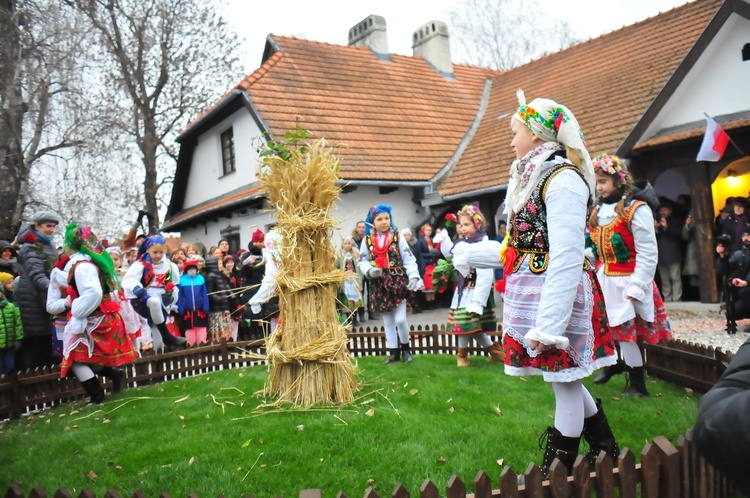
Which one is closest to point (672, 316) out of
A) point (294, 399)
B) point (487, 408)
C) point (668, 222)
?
point (668, 222)

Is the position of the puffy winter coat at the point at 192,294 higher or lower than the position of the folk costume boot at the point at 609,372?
higher

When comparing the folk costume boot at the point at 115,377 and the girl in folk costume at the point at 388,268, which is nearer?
the folk costume boot at the point at 115,377

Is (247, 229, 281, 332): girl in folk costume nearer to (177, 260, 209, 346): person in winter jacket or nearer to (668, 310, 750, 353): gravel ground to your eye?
(177, 260, 209, 346): person in winter jacket

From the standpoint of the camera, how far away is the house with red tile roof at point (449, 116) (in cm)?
1067

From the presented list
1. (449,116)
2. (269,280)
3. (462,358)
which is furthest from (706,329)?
(449,116)

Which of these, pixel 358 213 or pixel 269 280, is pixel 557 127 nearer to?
pixel 269 280

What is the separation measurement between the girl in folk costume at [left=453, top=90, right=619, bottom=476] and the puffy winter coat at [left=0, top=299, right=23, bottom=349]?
19.7 feet

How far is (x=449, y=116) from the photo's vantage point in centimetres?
1786

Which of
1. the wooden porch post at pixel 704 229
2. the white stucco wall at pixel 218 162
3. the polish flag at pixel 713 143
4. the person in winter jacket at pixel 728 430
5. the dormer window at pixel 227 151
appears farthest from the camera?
the dormer window at pixel 227 151

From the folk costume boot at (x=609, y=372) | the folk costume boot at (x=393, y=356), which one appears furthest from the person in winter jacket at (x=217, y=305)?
the folk costume boot at (x=609, y=372)

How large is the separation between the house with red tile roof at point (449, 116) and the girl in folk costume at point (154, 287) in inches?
154

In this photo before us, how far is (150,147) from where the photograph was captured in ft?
66.4

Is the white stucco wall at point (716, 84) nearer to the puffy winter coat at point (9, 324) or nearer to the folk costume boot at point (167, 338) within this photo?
the folk costume boot at point (167, 338)

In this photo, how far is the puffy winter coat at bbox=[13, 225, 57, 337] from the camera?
22.8 ft
